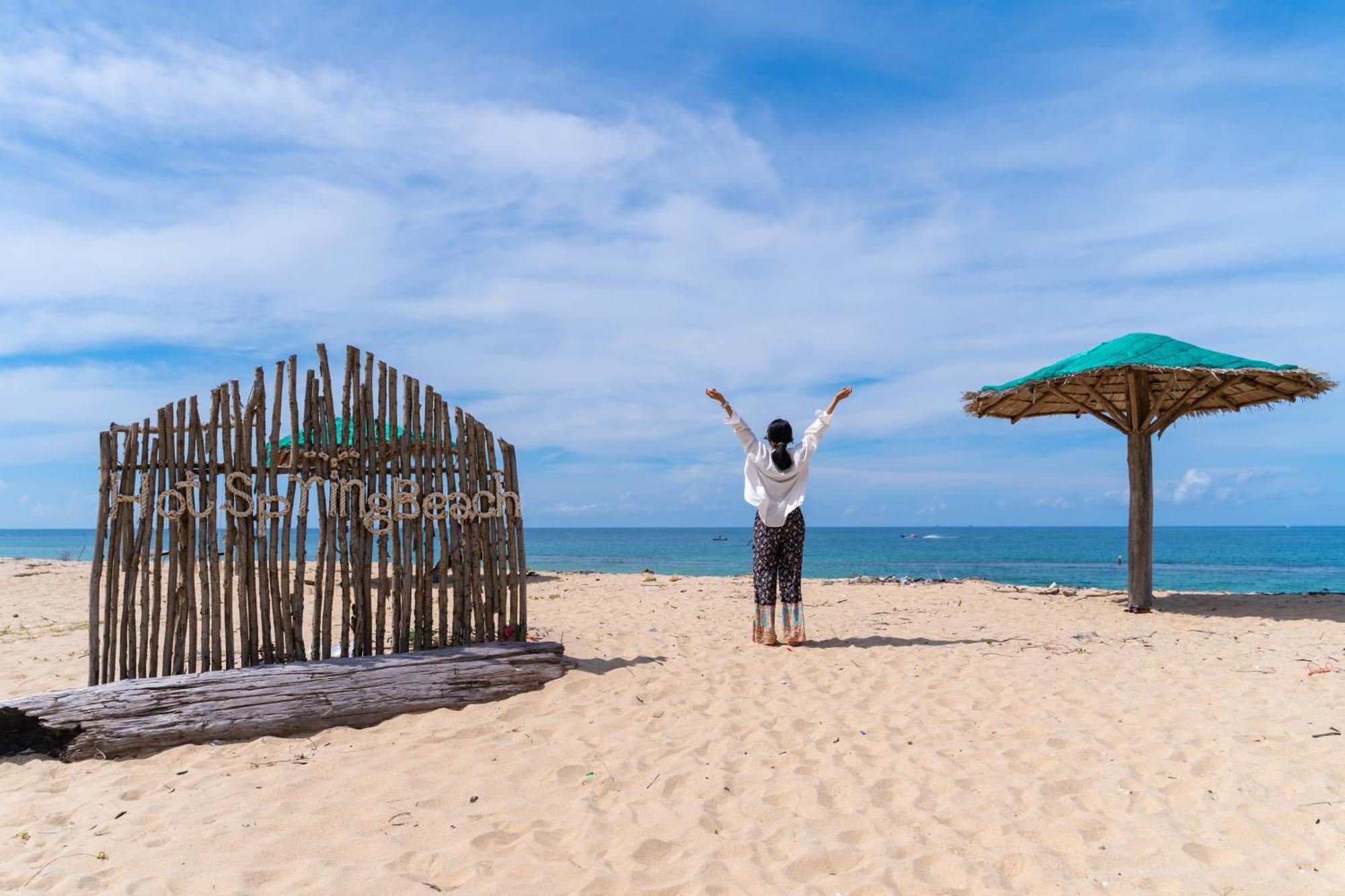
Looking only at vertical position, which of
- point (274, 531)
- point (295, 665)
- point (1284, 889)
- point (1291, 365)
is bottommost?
point (1284, 889)

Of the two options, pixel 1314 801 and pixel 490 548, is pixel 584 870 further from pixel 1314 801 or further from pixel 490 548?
pixel 1314 801

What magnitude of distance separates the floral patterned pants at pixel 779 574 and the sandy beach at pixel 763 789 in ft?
1.32

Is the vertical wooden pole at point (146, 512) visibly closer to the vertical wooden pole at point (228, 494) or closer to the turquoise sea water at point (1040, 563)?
the vertical wooden pole at point (228, 494)

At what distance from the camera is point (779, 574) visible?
263 inches

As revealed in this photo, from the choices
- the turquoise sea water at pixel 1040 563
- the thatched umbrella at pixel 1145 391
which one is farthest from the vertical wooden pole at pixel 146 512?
the turquoise sea water at pixel 1040 563

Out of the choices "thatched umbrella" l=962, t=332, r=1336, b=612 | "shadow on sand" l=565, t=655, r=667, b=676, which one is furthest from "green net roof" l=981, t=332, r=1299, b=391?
"shadow on sand" l=565, t=655, r=667, b=676

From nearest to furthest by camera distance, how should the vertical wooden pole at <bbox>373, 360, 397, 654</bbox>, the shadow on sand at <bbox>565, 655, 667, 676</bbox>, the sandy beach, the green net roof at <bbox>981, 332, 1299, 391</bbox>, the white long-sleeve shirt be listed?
the sandy beach, the vertical wooden pole at <bbox>373, 360, 397, 654</bbox>, the shadow on sand at <bbox>565, 655, 667, 676</bbox>, the white long-sleeve shirt, the green net roof at <bbox>981, 332, 1299, 391</bbox>

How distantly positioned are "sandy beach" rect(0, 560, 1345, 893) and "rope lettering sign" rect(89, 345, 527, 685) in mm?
816

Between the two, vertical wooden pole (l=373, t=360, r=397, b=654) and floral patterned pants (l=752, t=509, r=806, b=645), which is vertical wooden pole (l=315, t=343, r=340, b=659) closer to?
vertical wooden pole (l=373, t=360, r=397, b=654)

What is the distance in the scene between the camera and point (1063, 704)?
4902 millimetres

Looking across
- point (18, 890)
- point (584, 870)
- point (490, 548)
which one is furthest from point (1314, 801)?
point (18, 890)

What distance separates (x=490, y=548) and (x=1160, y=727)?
4.31 meters

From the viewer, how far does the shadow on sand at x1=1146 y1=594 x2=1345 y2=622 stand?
880cm

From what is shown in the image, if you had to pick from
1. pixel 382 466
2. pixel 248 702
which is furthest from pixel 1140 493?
pixel 248 702
